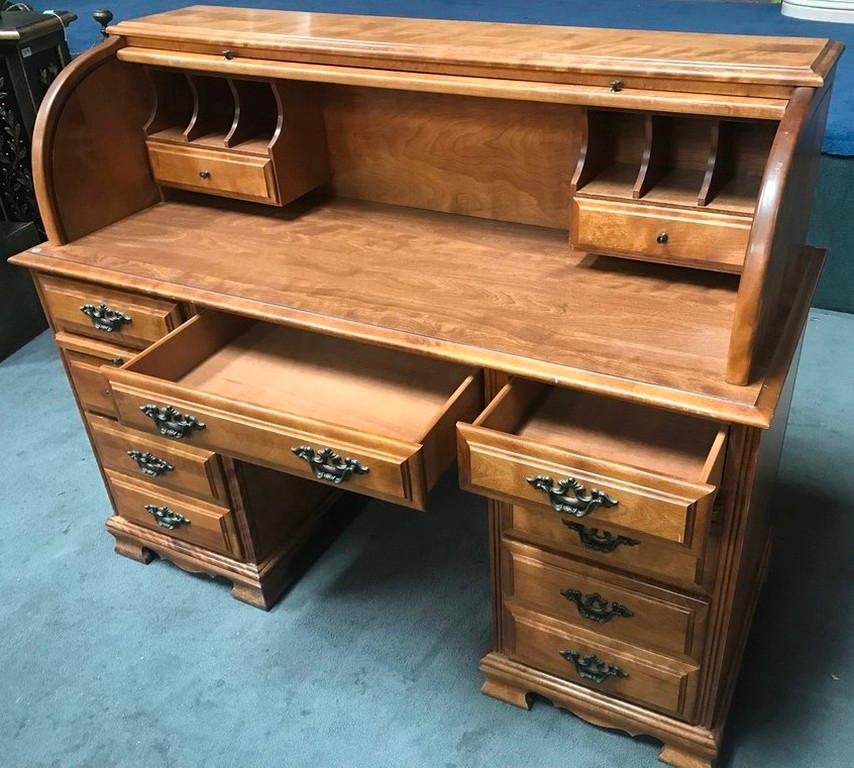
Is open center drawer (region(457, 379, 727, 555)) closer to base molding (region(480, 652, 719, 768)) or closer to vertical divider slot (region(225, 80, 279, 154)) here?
base molding (region(480, 652, 719, 768))

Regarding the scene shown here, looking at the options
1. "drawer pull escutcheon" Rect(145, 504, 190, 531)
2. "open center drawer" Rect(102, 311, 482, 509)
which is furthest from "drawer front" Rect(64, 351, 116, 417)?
"open center drawer" Rect(102, 311, 482, 509)

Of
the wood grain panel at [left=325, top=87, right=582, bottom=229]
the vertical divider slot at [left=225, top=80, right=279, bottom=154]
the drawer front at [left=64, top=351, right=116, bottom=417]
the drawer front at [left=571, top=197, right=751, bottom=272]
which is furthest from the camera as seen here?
the drawer front at [left=64, top=351, right=116, bottom=417]

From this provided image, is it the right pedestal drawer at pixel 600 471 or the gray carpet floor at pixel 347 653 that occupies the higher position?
the right pedestal drawer at pixel 600 471

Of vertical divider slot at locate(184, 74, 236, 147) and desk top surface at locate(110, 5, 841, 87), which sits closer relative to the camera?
desk top surface at locate(110, 5, 841, 87)

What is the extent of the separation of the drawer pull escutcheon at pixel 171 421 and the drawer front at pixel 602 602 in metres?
0.53

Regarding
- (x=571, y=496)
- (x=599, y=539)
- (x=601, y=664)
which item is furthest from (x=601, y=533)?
(x=601, y=664)

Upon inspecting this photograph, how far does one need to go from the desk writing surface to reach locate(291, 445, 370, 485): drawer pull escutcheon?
19cm

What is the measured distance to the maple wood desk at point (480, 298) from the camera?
3.77 feet

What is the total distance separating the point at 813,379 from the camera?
2422mm

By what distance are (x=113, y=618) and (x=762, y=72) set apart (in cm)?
157

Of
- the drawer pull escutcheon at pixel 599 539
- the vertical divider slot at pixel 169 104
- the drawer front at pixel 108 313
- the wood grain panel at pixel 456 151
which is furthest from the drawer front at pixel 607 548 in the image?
the vertical divider slot at pixel 169 104

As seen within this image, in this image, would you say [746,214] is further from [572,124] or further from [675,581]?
[675,581]

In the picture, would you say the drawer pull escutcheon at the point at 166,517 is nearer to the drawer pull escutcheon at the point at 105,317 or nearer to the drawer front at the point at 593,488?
the drawer pull escutcheon at the point at 105,317

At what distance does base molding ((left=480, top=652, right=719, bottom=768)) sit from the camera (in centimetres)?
143
